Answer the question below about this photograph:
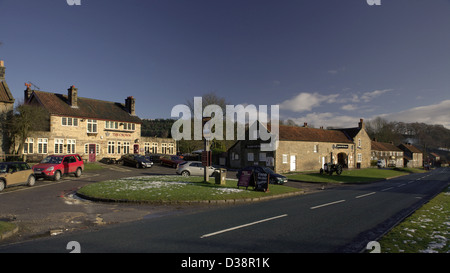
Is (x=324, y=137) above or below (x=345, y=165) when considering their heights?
above

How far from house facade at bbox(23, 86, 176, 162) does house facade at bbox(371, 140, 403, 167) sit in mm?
59716

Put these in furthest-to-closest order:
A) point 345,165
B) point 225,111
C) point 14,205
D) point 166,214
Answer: point 225,111, point 345,165, point 14,205, point 166,214

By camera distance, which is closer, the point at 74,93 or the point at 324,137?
the point at 74,93

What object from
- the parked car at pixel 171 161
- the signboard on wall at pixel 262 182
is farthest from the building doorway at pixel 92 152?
the signboard on wall at pixel 262 182

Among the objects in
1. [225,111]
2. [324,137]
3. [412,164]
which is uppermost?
[225,111]

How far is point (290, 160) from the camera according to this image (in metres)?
38.0

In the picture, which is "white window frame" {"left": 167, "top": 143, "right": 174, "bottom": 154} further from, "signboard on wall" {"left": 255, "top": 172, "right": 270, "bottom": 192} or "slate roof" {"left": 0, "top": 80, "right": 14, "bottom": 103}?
"signboard on wall" {"left": 255, "top": 172, "right": 270, "bottom": 192}

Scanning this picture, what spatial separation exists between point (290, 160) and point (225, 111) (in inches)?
834

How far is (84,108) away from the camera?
129ft

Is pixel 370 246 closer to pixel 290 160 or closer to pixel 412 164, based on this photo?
pixel 290 160

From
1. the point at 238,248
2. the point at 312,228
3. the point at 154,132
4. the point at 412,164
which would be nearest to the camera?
the point at 238,248

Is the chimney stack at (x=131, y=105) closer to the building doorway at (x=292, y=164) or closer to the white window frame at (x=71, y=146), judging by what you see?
the white window frame at (x=71, y=146)

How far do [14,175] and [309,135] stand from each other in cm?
3688
